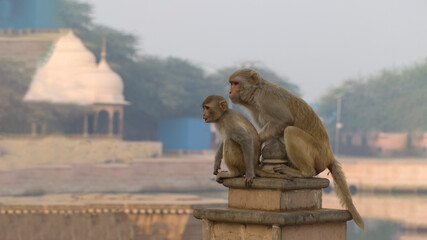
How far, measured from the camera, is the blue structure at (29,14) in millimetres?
59219

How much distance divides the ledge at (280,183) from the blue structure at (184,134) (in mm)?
52179

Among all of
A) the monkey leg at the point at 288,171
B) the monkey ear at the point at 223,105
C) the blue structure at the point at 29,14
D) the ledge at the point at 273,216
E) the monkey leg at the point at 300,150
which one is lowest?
the ledge at the point at 273,216

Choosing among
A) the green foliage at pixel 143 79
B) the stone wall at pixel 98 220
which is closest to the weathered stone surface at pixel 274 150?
the stone wall at pixel 98 220

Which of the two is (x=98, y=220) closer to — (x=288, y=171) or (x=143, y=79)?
(x=288, y=171)

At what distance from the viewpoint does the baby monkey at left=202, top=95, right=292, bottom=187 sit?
158 inches

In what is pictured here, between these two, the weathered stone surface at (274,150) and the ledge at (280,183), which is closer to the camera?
the ledge at (280,183)

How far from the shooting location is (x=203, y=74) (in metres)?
62.2

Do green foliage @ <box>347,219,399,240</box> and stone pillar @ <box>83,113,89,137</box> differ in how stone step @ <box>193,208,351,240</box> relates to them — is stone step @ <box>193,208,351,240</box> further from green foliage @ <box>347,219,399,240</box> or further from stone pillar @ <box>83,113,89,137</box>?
stone pillar @ <box>83,113,89,137</box>

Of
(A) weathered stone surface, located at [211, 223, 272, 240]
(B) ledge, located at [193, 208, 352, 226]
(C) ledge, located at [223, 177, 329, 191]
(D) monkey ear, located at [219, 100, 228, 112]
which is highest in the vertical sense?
(D) monkey ear, located at [219, 100, 228, 112]

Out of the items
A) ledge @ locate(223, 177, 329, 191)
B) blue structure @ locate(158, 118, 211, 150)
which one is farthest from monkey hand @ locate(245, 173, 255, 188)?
blue structure @ locate(158, 118, 211, 150)

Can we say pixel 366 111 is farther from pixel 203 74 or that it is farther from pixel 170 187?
pixel 170 187

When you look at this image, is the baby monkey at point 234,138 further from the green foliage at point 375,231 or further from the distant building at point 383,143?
the distant building at point 383,143

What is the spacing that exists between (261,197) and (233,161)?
1.29 ft

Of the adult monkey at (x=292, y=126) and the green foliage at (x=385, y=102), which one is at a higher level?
the green foliage at (x=385, y=102)
